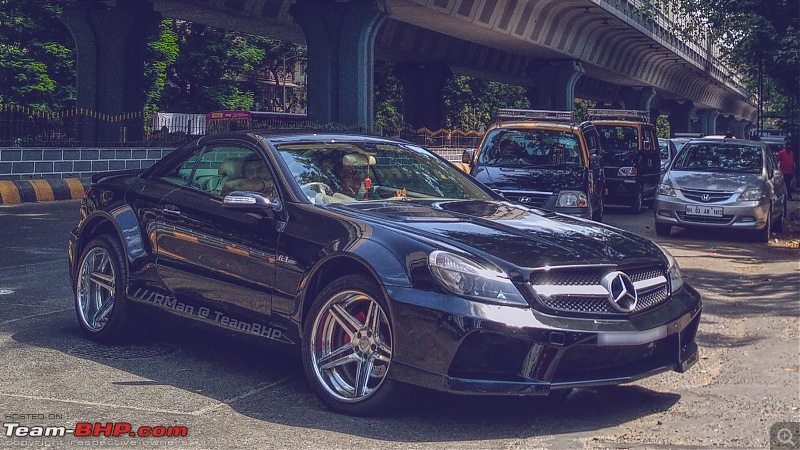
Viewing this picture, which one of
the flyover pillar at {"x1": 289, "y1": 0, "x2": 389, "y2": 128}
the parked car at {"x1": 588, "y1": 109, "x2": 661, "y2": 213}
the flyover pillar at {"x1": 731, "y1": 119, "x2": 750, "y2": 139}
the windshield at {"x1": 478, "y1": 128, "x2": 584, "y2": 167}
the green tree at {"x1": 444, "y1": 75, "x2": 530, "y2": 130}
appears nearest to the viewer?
the windshield at {"x1": 478, "y1": 128, "x2": 584, "y2": 167}

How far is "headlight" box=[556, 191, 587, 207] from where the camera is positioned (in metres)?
14.9

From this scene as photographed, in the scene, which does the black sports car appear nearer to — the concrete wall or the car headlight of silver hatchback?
the car headlight of silver hatchback

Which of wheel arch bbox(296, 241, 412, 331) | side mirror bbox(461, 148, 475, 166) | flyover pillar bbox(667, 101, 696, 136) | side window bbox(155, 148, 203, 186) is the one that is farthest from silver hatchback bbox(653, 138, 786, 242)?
flyover pillar bbox(667, 101, 696, 136)

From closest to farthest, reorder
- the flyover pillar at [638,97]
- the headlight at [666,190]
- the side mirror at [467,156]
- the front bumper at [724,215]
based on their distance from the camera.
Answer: the side mirror at [467,156] < the front bumper at [724,215] < the headlight at [666,190] < the flyover pillar at [638,97]

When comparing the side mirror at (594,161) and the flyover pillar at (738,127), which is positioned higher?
the side mirror at (594,161)

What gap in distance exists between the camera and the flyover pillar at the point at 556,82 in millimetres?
50062

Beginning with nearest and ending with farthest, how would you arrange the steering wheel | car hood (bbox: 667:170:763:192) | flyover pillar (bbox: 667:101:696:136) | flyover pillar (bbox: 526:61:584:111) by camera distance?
the steering wheel
car hood (bbox: 667:170:763:192)
flyover pillar (bbox: 526:61:584:111)
flyover pillar (bbox: 667:101:696:136)

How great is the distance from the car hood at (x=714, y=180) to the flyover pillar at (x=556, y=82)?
32571 millimetres

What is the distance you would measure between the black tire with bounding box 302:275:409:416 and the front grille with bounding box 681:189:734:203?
1271 cm

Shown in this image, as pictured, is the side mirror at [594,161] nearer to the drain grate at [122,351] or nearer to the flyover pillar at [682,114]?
the drain grate at [122,351]

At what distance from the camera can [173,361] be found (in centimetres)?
705

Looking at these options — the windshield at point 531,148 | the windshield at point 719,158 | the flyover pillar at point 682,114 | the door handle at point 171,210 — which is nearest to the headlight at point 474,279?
the door handle at point 171,210

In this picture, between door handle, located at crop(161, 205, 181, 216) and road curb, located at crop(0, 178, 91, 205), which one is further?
road curb, located at crop(0, 178, 91, 205)

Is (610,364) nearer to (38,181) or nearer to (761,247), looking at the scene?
(761,247)
